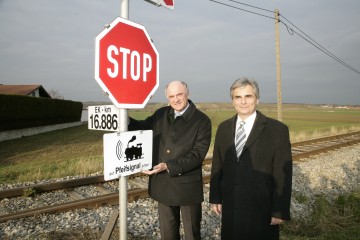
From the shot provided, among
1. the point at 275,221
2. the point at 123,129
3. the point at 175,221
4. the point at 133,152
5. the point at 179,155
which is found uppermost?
the point at 123,129

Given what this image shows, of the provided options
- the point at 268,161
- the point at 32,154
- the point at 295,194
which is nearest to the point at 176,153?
the point at 268,161

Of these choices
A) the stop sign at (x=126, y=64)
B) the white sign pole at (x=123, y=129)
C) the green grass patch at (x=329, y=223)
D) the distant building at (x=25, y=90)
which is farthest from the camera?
the distant building at (x=25, y=90)

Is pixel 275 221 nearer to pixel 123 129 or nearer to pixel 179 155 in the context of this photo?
pixel 179 155

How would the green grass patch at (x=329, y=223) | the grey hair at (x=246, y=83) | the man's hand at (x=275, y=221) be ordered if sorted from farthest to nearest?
the green grass patch at (x=329, y=223)
the grey hair at (x=246, y=83)
the man's hand at (x=275, y=221)

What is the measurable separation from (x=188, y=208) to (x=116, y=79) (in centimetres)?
187

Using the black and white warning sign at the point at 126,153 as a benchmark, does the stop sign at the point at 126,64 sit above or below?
above

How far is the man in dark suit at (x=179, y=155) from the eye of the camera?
3166mm

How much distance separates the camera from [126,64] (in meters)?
2.01

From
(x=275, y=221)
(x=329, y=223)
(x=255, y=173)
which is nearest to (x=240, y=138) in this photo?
(x=255, y=173)

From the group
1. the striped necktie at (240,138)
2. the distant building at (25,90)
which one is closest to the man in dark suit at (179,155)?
the striped necktie at (240,138)

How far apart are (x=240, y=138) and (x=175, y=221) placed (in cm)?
122

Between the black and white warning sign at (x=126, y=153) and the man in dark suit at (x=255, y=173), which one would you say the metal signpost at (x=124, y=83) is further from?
the man in dark suit at (x=255, y=173)

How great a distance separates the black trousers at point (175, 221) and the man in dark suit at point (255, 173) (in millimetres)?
401

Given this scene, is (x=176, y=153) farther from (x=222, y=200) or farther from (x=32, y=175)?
(x=32, y=175)
